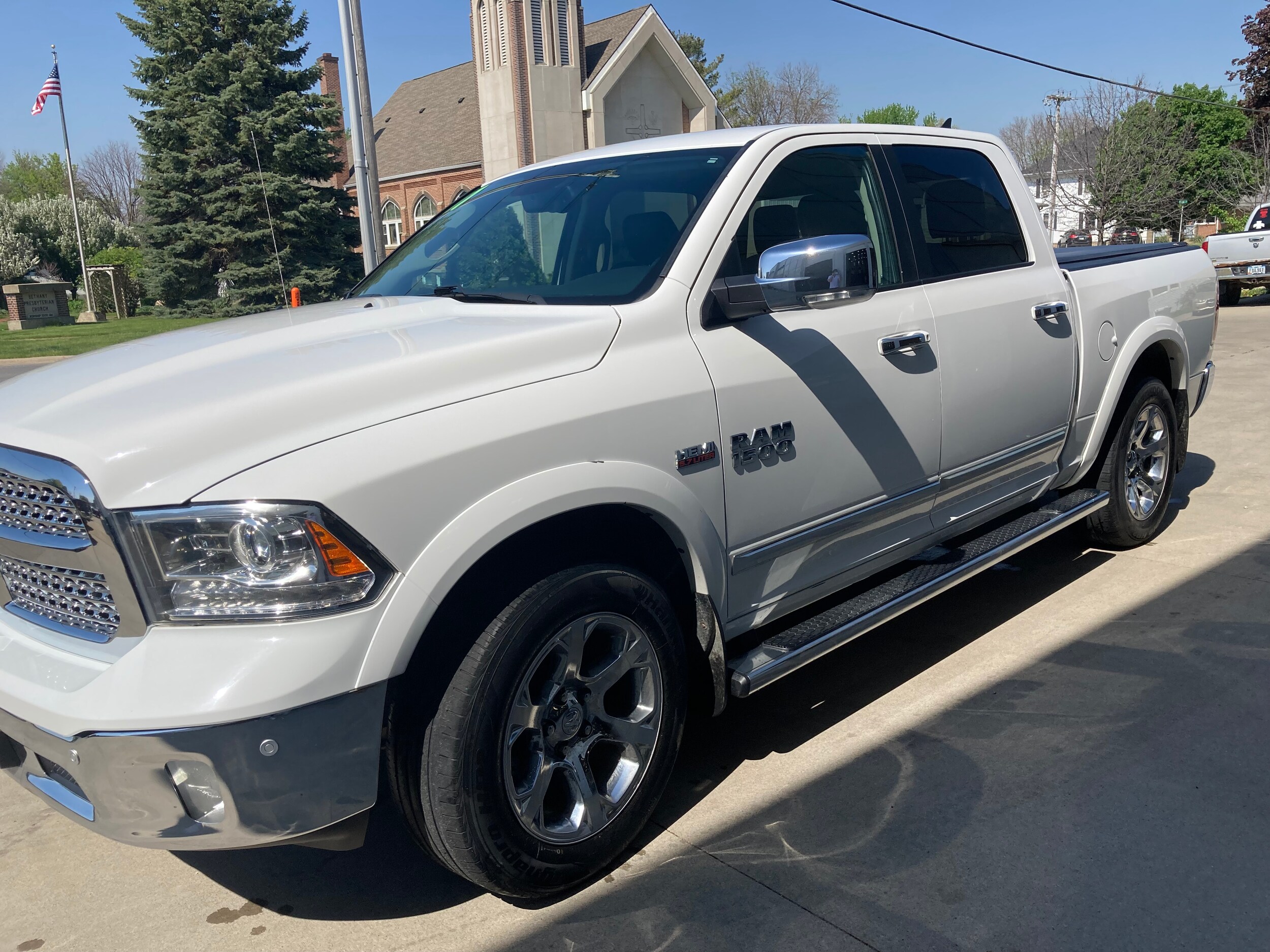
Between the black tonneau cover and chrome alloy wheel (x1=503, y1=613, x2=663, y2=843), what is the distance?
9.88ft

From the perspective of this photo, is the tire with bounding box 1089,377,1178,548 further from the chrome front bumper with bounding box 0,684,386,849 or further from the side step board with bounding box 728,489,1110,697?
the chrome front bumper with bounding box 0,684,386,849

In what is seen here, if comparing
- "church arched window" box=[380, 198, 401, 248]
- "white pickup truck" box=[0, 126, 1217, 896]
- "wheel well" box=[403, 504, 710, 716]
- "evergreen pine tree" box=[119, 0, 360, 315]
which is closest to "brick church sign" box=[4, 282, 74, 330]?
"evergreen pine tree" box=[119, 0, 360, 315]

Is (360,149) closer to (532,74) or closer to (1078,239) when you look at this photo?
(532,74)

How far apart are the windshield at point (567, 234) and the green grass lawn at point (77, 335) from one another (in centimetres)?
1674

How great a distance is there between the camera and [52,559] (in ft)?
7.54

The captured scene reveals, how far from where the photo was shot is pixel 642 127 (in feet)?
113

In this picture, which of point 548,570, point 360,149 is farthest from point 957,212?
point 360,149

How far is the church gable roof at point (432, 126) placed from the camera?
3909cm

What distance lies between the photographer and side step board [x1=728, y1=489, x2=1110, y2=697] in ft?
10.1

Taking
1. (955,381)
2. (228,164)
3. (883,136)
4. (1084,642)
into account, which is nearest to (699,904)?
(955,381)

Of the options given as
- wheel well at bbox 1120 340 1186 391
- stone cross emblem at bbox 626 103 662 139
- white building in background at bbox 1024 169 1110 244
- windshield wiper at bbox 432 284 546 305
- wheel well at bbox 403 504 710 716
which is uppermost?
stone cross emblem at bbox 626 103 662 139

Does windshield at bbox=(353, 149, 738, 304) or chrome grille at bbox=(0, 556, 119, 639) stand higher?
windshield at bbox=(353, 149, 738, 304)

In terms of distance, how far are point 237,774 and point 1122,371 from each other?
4.25 meters

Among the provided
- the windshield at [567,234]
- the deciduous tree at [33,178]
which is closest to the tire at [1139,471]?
the windshield at [567,234]
